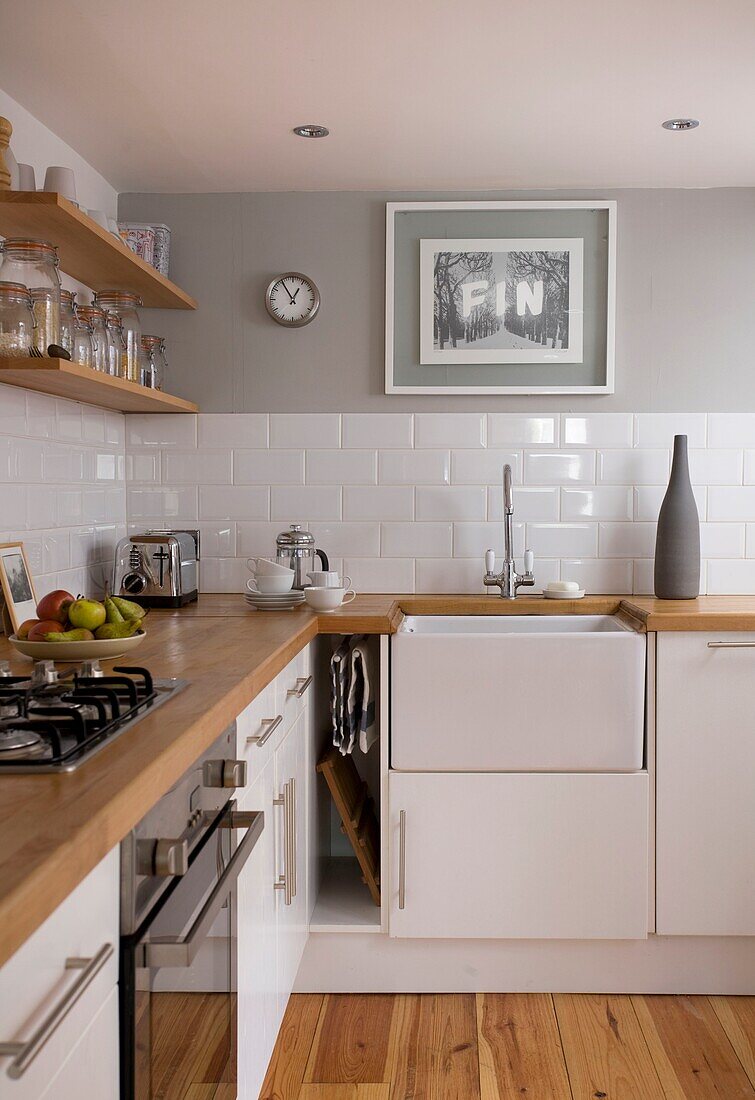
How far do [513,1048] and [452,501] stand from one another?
63.6 inches

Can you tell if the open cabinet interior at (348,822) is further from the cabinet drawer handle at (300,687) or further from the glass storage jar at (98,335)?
the glass storage jar at (98,335)

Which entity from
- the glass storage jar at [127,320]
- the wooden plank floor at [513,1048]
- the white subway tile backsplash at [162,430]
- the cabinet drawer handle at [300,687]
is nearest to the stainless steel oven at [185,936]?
the cabinet drawer handle at [300,687]

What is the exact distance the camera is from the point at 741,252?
330cm

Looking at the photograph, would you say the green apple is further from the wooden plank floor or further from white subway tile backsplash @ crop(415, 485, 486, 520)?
white subway tile backsplash @ crop(415, 485, 486, 520)

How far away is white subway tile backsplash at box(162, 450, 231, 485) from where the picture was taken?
3387 millimetres

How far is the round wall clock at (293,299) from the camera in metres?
3.35

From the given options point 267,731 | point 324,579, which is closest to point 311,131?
point 324,579

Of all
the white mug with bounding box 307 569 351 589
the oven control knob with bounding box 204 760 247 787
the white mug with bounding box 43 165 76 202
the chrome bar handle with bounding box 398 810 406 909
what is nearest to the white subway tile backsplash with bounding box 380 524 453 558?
the white mug with bounding box 307 569 351 589

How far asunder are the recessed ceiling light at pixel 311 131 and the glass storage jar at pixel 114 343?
72cm

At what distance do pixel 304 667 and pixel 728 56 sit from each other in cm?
176

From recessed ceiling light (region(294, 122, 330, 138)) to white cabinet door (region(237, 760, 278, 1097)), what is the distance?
1.73 metres

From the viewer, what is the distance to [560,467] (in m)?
3.34

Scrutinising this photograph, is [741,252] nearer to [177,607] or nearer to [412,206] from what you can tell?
[412,206]

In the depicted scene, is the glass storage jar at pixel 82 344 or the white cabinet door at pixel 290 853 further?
the glass storage jar at pixel 82 344
